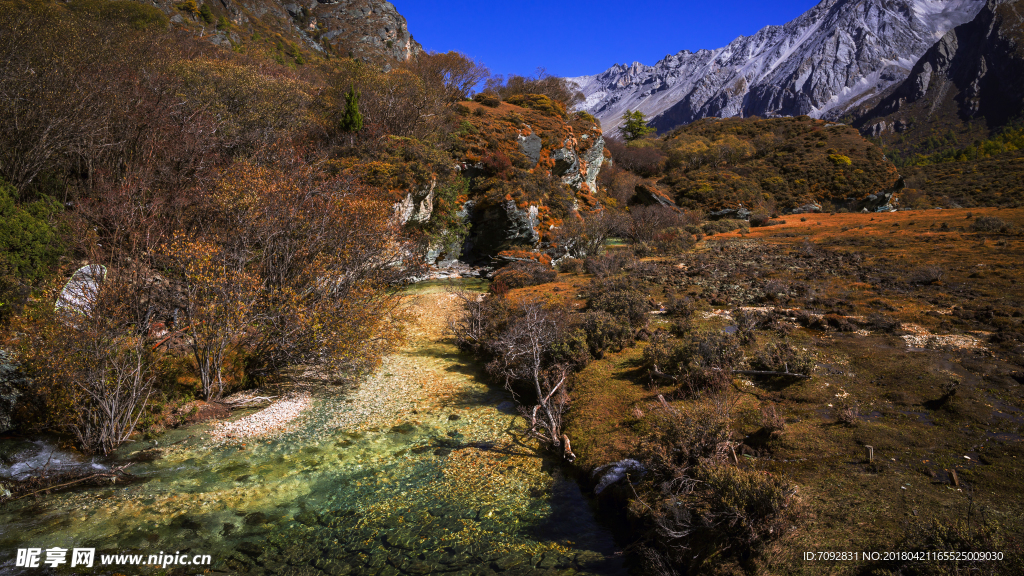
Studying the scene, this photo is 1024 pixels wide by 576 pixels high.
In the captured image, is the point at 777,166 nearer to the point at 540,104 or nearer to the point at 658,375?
the point at 540,104

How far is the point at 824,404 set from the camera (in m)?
8.59

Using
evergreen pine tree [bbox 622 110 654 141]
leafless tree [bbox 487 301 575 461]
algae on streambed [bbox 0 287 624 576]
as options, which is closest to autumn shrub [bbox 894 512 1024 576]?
algae on streambed [bbox 0 287 624 576]

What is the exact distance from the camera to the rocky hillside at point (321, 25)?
66.9 metres

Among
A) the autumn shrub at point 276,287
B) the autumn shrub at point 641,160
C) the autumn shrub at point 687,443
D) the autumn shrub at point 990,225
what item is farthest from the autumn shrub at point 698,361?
the autumn shrub at point 641,160

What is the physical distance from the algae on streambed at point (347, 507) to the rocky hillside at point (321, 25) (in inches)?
2728

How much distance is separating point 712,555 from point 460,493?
4293mm

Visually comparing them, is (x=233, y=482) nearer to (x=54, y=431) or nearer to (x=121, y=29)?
(x=54, y=431)

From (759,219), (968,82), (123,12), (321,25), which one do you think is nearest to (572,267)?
(759,219)

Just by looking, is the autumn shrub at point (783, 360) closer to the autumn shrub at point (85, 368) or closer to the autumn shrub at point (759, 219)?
the autumn shrub at point (85, 368)

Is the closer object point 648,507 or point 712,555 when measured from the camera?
point 712,555

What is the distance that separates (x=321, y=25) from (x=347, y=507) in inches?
4086

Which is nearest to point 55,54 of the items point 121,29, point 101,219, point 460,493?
point 101,219

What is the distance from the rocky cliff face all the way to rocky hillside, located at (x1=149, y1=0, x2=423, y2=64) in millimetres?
148222

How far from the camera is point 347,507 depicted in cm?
748
